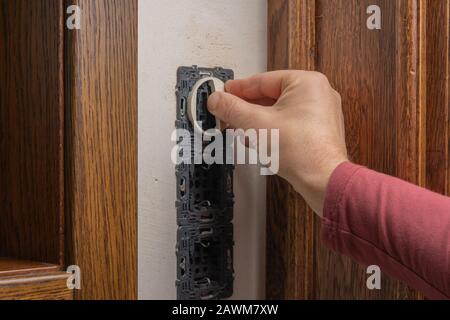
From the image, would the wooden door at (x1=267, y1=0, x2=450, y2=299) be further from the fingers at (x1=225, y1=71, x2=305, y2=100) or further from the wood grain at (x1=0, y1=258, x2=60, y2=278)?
the wood grain at (x1=0, y1=258, x2=60, y2=278)

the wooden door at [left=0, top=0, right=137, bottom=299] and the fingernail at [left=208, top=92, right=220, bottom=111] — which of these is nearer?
the wooden door at [left=0, top=0, right=137, bottom=299]

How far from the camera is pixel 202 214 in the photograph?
32.2 inches

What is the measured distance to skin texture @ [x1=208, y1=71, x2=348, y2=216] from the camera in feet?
2.22

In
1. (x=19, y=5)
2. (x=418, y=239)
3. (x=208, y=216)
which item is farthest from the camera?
(x=208, y=216)

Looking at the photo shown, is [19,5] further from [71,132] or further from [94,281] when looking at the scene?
[94,281]

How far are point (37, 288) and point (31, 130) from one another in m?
0.19

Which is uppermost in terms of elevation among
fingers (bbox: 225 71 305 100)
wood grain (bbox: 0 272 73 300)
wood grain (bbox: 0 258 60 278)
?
fingers (bbox: 225 71 305 100)

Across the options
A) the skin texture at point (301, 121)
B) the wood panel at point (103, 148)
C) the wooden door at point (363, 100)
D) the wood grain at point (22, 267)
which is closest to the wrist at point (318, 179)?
the skin texture at point (301, 121)

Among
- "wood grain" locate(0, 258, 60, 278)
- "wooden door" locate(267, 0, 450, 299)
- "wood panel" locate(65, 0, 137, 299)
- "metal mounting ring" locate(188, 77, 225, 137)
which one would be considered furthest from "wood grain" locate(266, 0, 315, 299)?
"wood grain" locate(0, 258, 60, 278)

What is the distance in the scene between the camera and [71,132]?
0.67m

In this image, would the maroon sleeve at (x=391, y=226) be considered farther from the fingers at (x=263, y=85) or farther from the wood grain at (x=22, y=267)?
the wood grain at (x=22, y=267)

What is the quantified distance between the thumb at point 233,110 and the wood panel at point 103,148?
4.7 inches

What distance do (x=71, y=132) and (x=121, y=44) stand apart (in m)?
0.13

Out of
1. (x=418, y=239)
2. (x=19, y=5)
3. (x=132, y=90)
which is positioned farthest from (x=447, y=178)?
(x=19, y=5)
